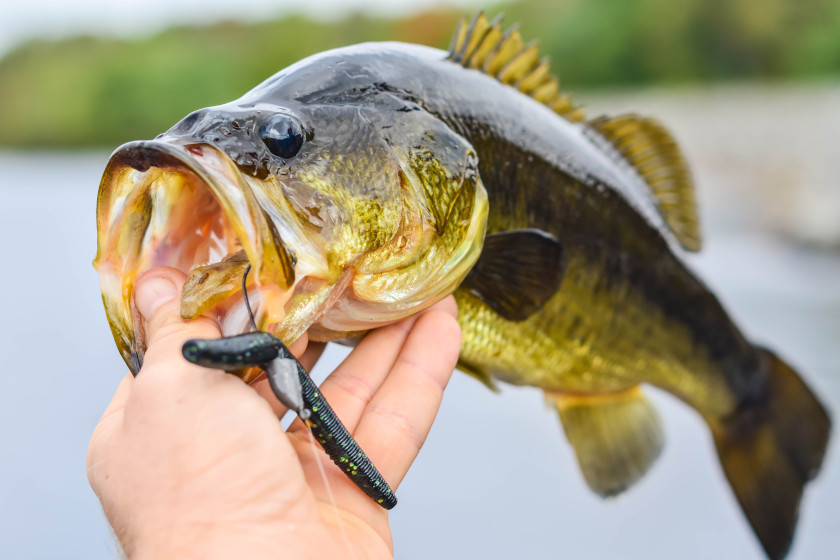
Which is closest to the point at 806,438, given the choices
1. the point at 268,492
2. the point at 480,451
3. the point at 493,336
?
the point at 480,451

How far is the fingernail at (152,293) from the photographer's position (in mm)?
808

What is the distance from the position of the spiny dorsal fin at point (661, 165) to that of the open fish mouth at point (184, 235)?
91cm

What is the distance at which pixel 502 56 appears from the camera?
125 cm

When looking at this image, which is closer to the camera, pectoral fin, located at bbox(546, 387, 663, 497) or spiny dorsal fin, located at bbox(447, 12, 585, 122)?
spiny dorsal fin, located at bbox(447, 12, 585, 122)

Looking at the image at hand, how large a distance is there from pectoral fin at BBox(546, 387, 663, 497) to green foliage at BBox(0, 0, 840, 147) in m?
17.9

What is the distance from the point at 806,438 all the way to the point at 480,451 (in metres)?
0.91

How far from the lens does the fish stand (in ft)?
2.67

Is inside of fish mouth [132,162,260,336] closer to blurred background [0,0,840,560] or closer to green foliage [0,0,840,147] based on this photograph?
blurred background [0,0,840,560]

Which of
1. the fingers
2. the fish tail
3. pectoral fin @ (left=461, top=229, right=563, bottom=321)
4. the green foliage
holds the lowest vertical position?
the green foliage

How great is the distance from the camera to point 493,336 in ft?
4.05

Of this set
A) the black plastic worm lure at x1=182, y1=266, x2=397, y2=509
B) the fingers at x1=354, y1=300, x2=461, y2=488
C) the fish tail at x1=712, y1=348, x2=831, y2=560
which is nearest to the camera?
the black plastic worm lure at x1=182, y1=266, x2=397, y2=509

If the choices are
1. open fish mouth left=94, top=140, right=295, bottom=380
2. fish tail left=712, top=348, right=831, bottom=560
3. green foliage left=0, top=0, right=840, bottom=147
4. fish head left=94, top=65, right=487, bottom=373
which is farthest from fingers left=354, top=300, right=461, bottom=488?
green foliage left=0, top=0, right=840, bottom=147

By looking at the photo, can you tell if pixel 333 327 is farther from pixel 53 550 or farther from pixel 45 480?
pixel 45 480

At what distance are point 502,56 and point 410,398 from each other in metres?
0.63
